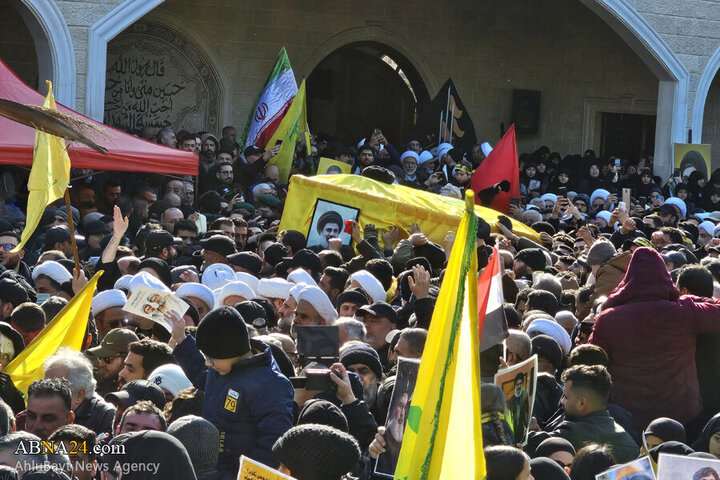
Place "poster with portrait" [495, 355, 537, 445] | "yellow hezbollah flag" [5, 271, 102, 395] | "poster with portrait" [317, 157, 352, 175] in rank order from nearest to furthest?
1. "poster with portrait" [495, 355, 537, 445]
2. "yellow hezbollah flag" [5, 271, 102, 395]
3. "poster with portrait" [317, 157, 352, 175]

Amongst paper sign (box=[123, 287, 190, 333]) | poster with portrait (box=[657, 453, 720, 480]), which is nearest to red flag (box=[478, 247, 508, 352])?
paper sign (box=[123, 287, 190, 333])

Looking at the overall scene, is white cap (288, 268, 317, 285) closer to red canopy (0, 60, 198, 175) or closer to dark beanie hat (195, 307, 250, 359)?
dark beanie hat (195, 307, 250, 359)

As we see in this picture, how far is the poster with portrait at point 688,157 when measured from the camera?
57.4 feet

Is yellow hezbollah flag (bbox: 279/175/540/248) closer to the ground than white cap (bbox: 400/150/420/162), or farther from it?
closer to the ground

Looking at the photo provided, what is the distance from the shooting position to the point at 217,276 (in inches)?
300

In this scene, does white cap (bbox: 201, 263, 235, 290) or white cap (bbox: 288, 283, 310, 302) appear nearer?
white cap (bbox: 288, 283, 310, 302)

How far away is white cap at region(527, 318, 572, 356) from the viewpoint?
6109mm

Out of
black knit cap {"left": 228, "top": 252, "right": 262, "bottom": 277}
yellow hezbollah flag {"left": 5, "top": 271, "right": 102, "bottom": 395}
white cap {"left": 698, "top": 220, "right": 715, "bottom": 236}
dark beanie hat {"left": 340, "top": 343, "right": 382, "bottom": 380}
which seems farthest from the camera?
white cap {"left": 698, "top": 220, "right": 715, "bottom": 236}

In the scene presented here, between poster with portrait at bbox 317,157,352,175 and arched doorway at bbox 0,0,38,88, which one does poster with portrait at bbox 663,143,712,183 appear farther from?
arched doorway at bbox 0,0,38,88

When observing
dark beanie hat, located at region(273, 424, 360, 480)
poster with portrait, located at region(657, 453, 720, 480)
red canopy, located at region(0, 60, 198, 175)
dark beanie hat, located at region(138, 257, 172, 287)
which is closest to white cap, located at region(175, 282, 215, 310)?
dark beanie hat, located at region(138, 257, 172, 287)

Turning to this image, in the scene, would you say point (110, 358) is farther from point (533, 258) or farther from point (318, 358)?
point (533, 258)

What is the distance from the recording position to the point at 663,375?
18.0 feet

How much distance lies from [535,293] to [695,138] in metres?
11.6

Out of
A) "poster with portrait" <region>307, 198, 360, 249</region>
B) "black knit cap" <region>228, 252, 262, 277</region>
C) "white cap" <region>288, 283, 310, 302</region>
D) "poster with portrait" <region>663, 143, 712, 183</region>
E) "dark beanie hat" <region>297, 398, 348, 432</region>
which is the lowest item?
"dark beanie hat" <region>297, 398, 348, 432</region>
